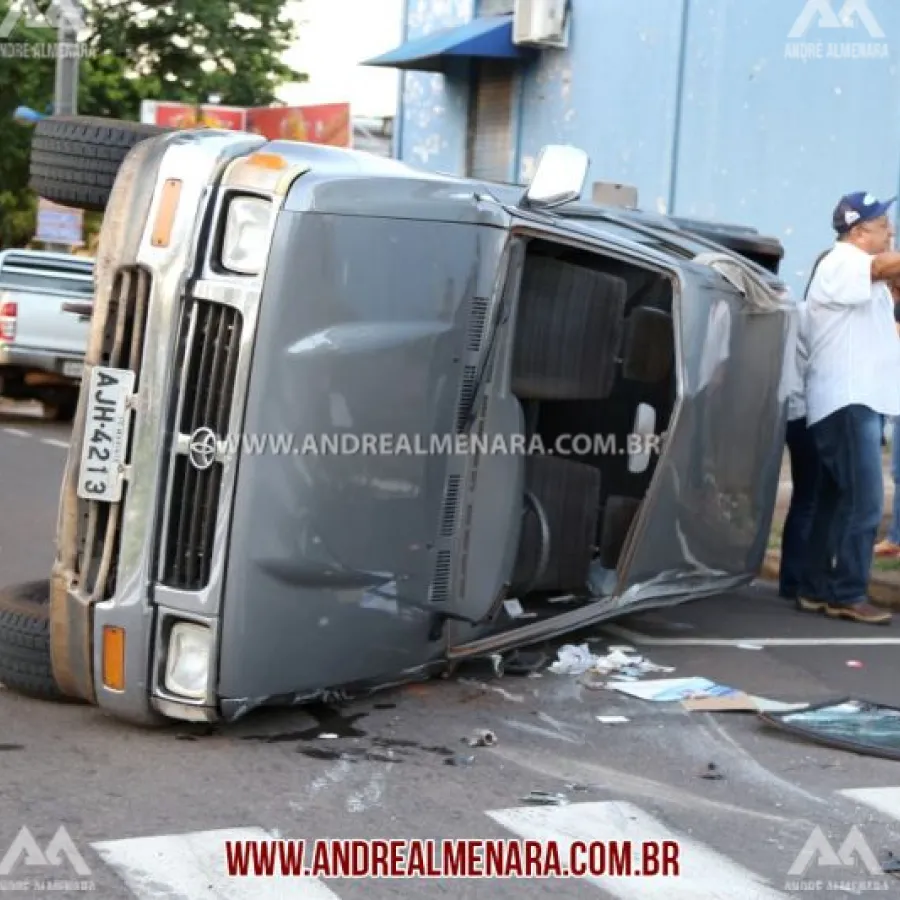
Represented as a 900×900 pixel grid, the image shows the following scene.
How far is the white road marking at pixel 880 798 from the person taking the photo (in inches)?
210

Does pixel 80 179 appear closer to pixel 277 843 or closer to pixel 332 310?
pixel 332 310

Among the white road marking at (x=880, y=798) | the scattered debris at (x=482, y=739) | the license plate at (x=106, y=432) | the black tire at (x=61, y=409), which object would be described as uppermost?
the license plate at (x=106, y=432)

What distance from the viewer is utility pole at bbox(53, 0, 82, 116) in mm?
25859

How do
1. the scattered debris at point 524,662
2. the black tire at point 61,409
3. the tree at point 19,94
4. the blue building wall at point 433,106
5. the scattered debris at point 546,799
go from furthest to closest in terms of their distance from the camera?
the tree at point 19,94
the blue building wall at point 433,106
the black tire at point 61,409
the scattered debris at point 524,662
the scattered debris at point 546,799

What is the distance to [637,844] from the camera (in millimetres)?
4918

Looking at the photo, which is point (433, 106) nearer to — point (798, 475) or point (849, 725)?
point (798, 475)

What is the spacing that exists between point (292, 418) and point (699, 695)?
2.07 metres

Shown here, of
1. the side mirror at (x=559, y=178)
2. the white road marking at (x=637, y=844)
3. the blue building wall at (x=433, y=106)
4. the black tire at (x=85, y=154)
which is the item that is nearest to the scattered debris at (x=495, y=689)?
the white road marking at (x=637, y=844)

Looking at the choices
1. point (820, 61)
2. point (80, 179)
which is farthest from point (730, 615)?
point (820, 61)

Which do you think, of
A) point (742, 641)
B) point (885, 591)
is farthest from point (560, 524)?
point (885, 591)

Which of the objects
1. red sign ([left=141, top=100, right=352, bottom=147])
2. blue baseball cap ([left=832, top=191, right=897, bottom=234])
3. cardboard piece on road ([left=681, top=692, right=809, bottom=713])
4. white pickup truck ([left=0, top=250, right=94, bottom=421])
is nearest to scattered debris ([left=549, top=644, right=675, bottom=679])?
cardboard piece on road ([left=681, top=692, right=809, bottom=713])

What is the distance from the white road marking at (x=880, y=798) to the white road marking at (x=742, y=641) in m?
2.29

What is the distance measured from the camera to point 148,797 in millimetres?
5184

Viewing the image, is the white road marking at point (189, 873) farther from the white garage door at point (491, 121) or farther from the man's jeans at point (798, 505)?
the white garage door at point (491, 121)
